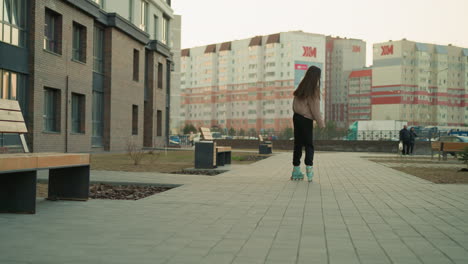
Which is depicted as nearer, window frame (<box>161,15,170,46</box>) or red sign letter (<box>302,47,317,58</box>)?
window frame (<box>161,15,170,46</box>)

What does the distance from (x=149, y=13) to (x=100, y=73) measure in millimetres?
9604

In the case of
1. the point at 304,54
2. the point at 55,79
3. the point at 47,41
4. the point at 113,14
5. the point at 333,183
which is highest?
the point at 304,54

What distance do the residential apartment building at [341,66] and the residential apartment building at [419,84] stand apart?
1305 inches

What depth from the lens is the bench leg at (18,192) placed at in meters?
5.53

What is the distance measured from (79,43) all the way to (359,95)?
142 m

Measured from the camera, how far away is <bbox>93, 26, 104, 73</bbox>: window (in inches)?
1085

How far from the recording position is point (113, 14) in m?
28.1

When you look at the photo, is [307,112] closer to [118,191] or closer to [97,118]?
[118,191]

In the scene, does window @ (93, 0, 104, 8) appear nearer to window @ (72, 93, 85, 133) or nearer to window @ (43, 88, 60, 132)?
window @ (72, 93, 85, 133)

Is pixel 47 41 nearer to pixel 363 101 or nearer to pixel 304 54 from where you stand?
pixel 304 54

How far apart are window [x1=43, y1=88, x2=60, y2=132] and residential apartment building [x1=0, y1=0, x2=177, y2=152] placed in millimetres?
44

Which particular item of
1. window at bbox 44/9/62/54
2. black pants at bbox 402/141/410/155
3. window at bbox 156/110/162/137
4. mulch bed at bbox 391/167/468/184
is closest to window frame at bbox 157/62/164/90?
window at bbox 156/110/162/137

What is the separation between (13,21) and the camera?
19.7m

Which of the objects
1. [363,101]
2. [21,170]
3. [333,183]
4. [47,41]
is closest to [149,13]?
[47,41]
